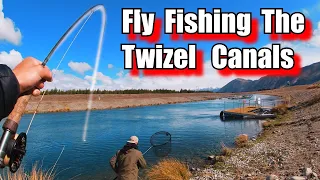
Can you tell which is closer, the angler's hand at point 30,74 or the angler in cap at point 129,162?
the angler's hand at point 30,74

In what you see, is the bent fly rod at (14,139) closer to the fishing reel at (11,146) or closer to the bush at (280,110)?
the fishing reel at (11,146)

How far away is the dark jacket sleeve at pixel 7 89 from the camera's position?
1.27m

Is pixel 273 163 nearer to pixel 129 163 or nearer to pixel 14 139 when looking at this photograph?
pixel 129 163

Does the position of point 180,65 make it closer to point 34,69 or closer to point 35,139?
point 35,139

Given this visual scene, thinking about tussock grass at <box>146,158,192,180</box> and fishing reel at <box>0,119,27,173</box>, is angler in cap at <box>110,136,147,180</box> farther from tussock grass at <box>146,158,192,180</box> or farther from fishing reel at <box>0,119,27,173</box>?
fishing reel at <box>0,119,27,173</box>

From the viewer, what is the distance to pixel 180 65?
88.1 feet

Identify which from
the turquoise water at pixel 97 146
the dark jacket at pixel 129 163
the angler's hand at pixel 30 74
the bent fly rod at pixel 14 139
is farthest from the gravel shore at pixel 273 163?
the angler's hand at pixel 30 74

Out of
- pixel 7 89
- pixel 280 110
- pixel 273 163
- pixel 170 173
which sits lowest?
pixel 170 173

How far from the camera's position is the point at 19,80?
4.81ft

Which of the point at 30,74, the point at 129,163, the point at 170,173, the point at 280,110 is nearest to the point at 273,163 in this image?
the point at 170,173

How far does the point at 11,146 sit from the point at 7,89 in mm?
883

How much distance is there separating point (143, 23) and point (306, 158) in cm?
1620

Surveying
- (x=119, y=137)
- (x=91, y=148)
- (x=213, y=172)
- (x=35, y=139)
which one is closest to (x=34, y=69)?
(x=213, y=172)

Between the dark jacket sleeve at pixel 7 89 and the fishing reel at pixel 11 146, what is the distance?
522mm
